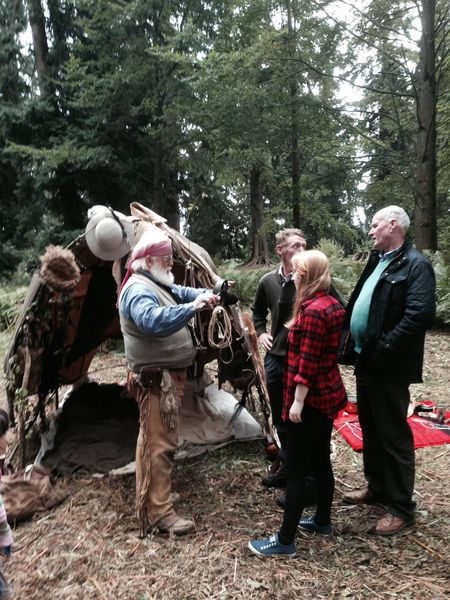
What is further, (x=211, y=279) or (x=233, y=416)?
(x=233, y=416)

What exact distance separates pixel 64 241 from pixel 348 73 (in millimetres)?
7017

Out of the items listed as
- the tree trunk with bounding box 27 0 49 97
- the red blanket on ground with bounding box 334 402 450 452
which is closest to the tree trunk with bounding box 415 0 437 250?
the red blanket on ground with bounding box 334 402 450 452

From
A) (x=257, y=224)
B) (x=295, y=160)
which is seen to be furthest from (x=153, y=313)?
(x=257, y=224)

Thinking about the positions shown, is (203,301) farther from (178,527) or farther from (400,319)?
(178,527)

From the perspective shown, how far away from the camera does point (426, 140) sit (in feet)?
24.3

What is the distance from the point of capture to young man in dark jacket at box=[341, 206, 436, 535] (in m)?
2.56

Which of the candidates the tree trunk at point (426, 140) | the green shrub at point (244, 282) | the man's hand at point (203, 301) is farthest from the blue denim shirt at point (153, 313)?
the green shrub at point (244, 282)

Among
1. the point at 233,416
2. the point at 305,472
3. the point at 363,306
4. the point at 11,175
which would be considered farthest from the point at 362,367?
the point at 11,175

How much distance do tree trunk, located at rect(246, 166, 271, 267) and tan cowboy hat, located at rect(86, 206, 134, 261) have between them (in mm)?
9592

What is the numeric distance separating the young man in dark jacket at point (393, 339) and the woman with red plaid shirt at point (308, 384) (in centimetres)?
33

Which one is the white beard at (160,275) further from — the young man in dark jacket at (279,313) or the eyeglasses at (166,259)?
the young man in dark jacket at (279,313)

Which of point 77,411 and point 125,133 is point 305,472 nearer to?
point 77,411

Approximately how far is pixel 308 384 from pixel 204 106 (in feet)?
26.1

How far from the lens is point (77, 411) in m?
4.86
